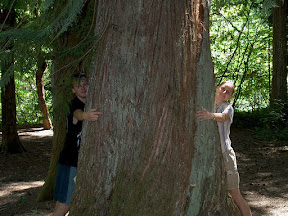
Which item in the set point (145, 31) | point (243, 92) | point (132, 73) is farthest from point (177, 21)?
point (243, 92)

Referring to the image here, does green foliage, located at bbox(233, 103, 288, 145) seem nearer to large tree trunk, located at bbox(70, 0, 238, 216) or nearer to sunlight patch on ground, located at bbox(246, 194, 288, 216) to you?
sunlight patch on ground, located at bbox(246, 194, 288, 216)

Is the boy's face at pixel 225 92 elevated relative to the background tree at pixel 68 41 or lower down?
lower down

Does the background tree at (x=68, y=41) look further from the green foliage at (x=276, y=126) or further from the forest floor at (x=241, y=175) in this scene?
the green foliage at (x=276, y=126)

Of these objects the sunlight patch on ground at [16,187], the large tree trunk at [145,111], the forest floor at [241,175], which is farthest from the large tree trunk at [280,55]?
the large tree trunk at [145,111]

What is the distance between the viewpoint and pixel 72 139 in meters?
3.52

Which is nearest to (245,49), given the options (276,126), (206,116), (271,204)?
(276,126)

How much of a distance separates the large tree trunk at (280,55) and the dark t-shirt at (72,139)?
8.66 meters

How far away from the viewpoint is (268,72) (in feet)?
50.4

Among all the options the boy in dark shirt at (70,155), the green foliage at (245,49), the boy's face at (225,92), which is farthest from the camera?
the green foliage at (245,49)

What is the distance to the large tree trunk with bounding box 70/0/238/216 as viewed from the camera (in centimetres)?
295

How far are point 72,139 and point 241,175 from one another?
4478mm

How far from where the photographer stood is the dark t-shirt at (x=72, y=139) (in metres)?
3.47

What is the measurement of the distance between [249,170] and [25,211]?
4.71 meters

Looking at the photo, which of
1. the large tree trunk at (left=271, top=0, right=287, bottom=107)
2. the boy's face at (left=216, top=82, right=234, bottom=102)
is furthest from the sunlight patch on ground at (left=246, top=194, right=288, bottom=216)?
the large tree trunk at (left=271, top=0, right=287, bottom=107)
